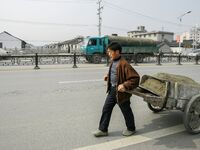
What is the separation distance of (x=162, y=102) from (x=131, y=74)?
82cm

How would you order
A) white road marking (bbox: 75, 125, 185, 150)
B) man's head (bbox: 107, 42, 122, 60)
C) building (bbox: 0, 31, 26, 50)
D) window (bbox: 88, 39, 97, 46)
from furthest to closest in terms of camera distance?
building (bbox: 0, 31, 26, 50)
window (bbox: 88, 39, 97, 46)
man's head (bbox: 107, 42, 122, 60)
white road marking (bbox: 75, 125, 185, 150)

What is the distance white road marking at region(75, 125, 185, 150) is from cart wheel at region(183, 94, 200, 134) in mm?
289

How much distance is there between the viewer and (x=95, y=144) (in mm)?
4402

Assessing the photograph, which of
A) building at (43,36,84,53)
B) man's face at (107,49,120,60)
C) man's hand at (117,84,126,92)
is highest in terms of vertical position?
building at (43,36,84,53)

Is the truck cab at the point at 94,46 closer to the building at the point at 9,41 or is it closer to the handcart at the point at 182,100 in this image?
the handcart at the point at 182,100

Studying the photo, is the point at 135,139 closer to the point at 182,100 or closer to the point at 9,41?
the point at 182,100

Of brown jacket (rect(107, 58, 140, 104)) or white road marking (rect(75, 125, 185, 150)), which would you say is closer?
white road marking (rect(75, 125, 185, 150))

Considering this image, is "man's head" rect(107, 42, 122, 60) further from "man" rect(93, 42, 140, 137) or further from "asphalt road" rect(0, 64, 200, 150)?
"asphalt road" rect(0, 64, 200, 150)

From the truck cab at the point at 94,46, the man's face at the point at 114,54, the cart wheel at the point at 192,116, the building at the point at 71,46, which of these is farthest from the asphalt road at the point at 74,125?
the building at the point at 71,46

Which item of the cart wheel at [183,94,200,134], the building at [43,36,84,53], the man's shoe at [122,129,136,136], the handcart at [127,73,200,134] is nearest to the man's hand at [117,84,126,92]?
the handcart at [127,73,200,134]

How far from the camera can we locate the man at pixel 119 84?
179 inches

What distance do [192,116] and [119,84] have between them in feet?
4.88

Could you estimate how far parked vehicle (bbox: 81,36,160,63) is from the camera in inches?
1107

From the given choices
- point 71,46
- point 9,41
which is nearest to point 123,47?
point 9,41
